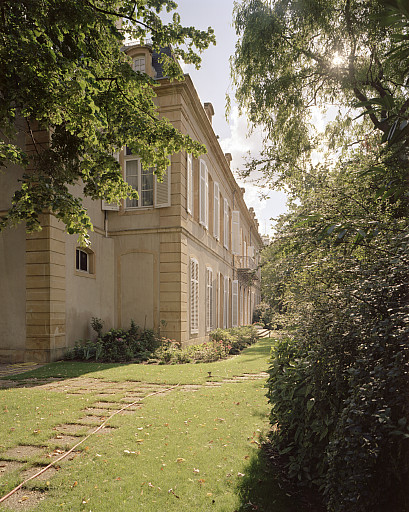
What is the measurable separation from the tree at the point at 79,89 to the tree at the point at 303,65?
3.54 meters

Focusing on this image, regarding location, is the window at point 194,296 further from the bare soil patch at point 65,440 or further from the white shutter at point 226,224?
the bare soil patch at point 65,440

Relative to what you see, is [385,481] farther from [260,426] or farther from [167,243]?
[167,243]

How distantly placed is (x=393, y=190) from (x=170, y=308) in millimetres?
10631

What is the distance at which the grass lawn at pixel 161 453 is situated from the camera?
3172 millimetres

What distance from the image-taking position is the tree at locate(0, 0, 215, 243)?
470 cm

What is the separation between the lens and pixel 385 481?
234 centimetres

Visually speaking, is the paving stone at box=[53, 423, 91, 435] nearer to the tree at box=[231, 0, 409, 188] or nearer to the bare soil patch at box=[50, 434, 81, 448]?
the bare soil patch at box=[50, 434, 81, 448]

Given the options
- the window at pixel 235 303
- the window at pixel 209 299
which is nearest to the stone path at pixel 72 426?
the window at pixel 209 299

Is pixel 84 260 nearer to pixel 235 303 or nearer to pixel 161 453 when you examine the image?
pixel 161 453

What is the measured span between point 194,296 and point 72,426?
952cm

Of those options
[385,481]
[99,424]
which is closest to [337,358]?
[385,481]

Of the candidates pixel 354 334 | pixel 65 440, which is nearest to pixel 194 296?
pixel 65 440

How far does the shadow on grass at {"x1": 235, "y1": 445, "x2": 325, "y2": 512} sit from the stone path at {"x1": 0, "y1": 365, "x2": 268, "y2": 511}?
5.43 ft

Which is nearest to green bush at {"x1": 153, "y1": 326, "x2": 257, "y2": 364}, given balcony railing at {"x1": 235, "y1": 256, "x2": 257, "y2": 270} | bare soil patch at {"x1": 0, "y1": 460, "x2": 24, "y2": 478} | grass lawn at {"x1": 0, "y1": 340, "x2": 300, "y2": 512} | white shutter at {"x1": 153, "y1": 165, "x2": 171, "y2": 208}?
grass lawn at {"x1": 0, "y1": 340, "x2": 300, "y2": 512}
